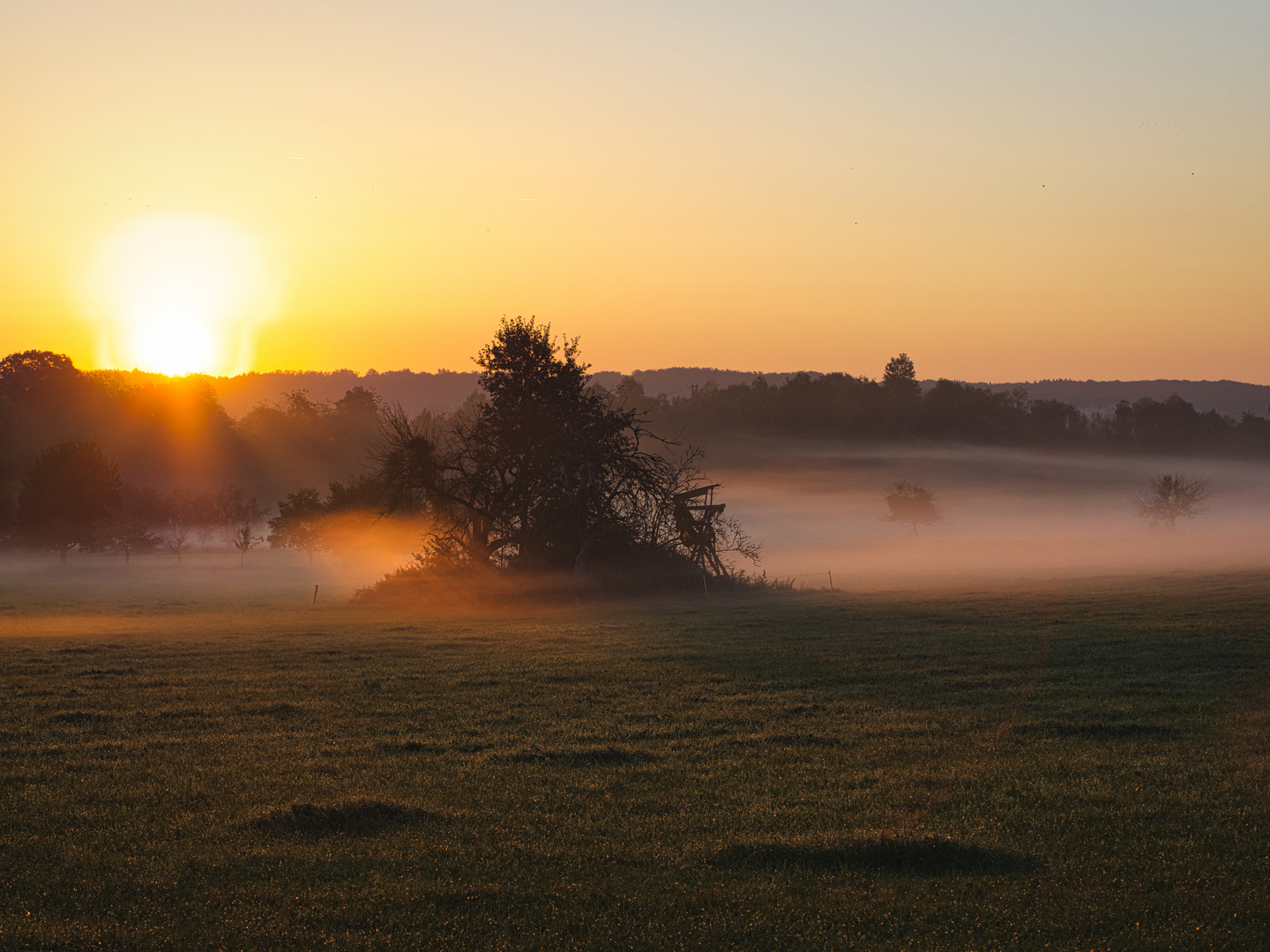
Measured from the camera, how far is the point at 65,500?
304ft

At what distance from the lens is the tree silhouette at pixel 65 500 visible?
90938mm

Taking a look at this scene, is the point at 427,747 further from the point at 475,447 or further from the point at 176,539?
the point at 176,539

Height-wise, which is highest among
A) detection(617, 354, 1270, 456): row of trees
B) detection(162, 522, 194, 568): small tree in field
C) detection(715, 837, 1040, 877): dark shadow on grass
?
detection(617, 354, 1270, 456): row of trees

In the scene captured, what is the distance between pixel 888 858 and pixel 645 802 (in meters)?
2.81

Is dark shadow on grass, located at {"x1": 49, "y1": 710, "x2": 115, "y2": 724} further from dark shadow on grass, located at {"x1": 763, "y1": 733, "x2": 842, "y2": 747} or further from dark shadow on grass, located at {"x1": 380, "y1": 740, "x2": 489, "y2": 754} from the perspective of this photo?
dark shadow on grass, located at {"x1": 763, "y1": 733, "x2": 842, "y2": 747}

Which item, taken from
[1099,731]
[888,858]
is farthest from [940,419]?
[888,858]

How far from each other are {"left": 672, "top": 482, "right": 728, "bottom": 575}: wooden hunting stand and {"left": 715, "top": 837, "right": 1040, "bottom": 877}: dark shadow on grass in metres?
41.2

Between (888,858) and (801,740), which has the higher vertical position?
(888,858)

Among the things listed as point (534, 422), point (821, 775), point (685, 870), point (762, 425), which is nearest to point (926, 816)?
point (821, 775)

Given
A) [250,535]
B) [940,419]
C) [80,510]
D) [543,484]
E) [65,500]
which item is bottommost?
[250,535]

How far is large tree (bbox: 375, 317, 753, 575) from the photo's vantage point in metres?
48.1

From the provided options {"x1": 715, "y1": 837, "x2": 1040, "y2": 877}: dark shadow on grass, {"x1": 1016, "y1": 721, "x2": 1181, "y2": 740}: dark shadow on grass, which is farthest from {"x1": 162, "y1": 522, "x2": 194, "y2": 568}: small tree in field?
{"x1": 715, "y1": 837, "x2": 1040, "y2": 877}: dark shadow on grass

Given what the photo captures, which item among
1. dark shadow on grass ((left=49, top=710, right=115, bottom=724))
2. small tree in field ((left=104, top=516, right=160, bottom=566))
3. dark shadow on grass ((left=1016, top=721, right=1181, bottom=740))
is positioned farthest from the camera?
small tree in field ((left=104, top=516, right=160, bottom=566))

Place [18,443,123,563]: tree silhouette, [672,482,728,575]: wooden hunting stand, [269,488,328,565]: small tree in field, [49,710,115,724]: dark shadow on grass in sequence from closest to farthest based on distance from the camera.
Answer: [49,710,115,724]: dark shadow on grass
[672,482,728,575]: wooden hunting stand
[269,488,328,565]: small tree in field
[18,443,123,563]: tree silhouette
